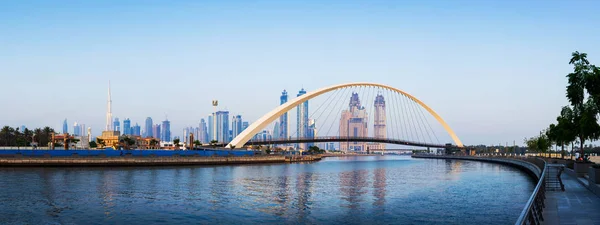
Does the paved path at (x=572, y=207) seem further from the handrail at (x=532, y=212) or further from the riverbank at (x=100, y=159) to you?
the riverbank at (x=100, y=159)

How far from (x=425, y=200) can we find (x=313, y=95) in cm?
6870

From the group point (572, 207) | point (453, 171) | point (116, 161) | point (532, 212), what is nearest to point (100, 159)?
point (116, 161)

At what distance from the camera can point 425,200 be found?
29453 millimetres

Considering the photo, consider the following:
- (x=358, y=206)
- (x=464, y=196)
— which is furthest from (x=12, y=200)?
(x=464, y=196)

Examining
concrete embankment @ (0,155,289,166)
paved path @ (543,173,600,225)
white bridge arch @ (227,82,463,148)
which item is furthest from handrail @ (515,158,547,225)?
white bridge arch @ (227,82,463,148)

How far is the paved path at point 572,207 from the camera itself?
1334cm

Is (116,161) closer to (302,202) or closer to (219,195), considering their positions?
(219,195)

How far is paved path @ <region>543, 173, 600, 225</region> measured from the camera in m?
13.3

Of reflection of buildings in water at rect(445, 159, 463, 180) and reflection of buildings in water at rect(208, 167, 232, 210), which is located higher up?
reflection of buildings in water at rect(208, 167, 232, 210)

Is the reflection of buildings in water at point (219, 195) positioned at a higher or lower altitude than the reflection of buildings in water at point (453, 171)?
higher

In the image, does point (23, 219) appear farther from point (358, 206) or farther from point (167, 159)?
point (167, 159)

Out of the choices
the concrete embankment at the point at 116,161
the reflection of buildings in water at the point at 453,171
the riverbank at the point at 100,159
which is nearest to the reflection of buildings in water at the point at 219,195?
the reflection of buildings in water at the point at 453,171

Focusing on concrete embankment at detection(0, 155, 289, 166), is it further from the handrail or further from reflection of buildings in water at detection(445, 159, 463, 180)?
the handrail

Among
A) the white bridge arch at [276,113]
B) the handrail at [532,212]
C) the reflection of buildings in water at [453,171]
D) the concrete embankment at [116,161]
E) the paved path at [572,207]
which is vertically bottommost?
the reflection of buildings in water at [453,171]
